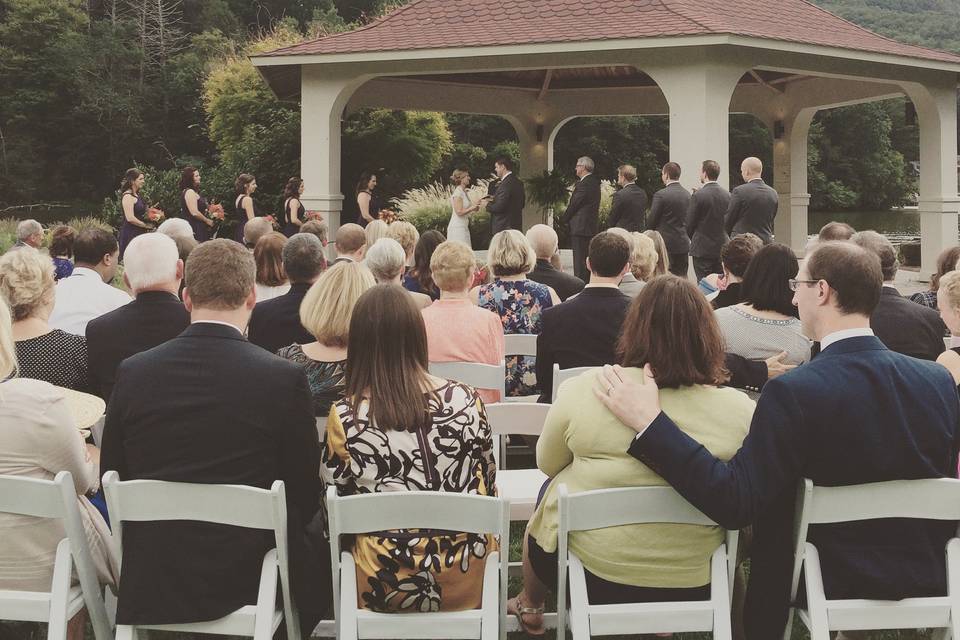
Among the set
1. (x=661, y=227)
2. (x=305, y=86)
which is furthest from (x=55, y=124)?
(x=661, y=227)

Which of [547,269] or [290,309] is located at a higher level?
[547,269]

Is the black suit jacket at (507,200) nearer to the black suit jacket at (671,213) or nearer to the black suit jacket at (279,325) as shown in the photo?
the black suit jacket at (671,213)

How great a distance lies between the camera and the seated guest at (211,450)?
3.07 metres

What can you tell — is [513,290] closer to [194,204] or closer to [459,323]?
[459,323]

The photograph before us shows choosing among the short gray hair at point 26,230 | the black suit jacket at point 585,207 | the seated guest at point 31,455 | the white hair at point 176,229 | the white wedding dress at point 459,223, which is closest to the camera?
the seated guest at point 31,455

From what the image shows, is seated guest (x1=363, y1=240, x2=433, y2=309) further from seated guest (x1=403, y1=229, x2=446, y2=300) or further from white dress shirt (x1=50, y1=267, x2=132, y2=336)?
white dress shirt (x1=50, y1=267, x2=132, y2=336)

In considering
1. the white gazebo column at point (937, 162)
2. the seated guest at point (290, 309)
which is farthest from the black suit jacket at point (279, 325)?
the white gazebo column at point (937, 162)

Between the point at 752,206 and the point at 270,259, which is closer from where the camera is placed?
the point at 270,259

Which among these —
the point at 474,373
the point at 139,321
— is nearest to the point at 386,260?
the point at 474,373

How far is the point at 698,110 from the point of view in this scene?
474 inches

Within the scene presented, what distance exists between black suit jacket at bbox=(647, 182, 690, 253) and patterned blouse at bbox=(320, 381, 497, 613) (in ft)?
28.8

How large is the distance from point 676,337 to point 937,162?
516 inches

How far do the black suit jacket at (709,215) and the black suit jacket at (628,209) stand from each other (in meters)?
1.09

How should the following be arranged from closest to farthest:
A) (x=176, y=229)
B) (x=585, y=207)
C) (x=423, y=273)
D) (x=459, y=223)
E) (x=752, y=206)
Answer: (x=423, y=273) → (x=176, y=229) → (x=752, y=206) → (x=585, y=207) → (x=459, y=223)
